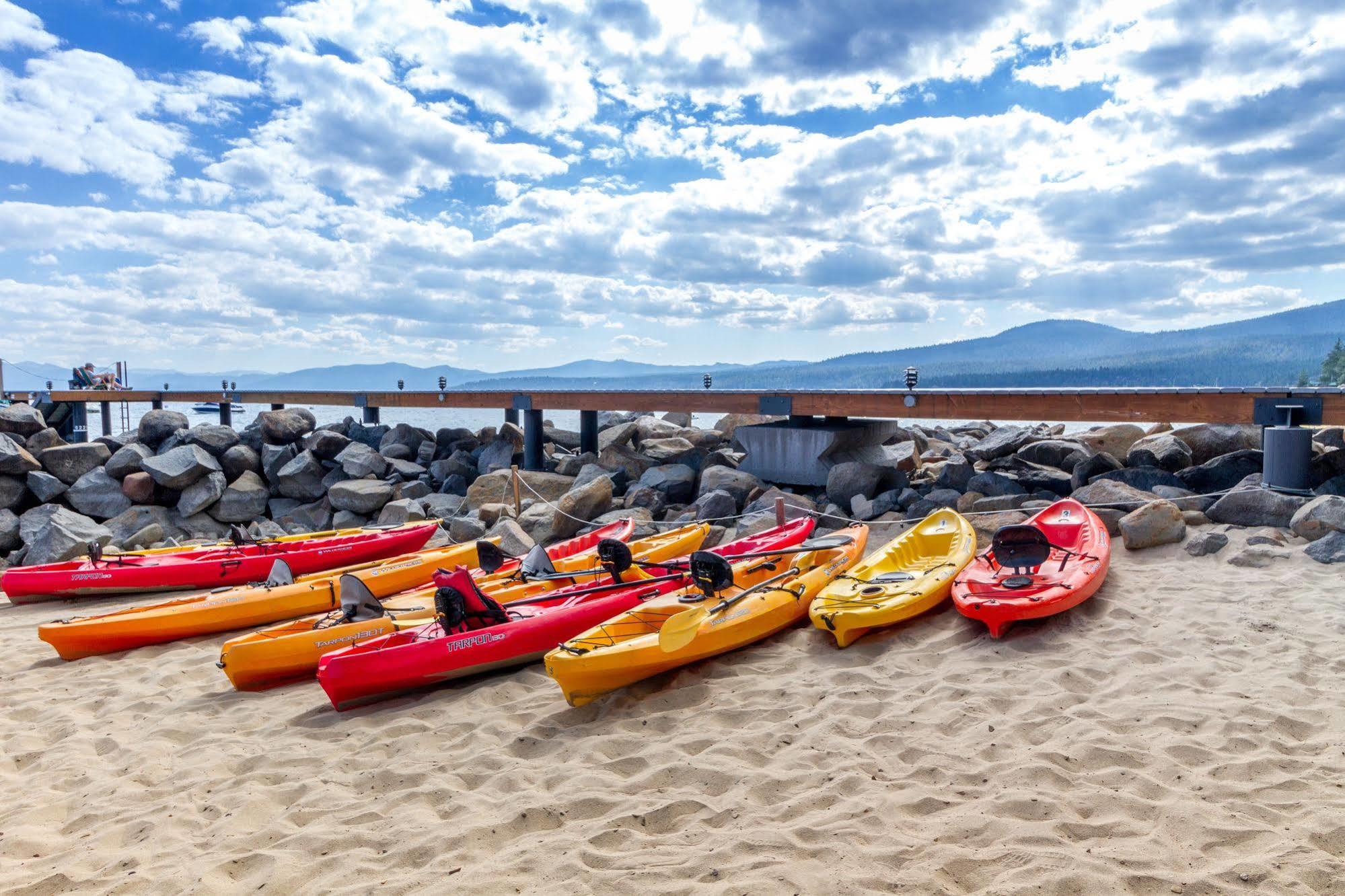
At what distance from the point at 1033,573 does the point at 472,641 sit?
13.5 feet

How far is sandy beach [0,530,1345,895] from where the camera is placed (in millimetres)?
3084

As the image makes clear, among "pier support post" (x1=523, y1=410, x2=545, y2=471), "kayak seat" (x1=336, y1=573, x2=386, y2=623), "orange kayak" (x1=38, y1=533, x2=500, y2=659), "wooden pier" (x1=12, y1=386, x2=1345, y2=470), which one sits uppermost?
"wooden pier" (x1=12, y1=386, x2=1345, y2=470)

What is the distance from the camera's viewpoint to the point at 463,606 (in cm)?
571

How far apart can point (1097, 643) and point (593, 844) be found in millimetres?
3485

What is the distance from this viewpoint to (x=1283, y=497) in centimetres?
721


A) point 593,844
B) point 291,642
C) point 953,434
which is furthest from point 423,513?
point 953,434

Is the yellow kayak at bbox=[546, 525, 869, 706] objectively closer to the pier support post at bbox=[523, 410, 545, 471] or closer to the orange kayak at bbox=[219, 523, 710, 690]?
the orange kayak at bbox=[219, 523, 710, 690]

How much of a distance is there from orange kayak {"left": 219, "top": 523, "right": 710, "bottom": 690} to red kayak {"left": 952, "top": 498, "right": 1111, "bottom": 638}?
8.89ft

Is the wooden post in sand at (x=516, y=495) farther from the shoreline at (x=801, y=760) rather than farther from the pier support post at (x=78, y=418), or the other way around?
the pier support post at (x=78, y=418)

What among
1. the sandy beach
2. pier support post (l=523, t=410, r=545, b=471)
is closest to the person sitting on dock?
pier support post (l=523, t=410, r=545, b=471)

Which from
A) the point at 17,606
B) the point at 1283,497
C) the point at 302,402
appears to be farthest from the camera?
the point at 302,402

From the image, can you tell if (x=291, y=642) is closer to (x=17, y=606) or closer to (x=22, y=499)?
(x=17, y=606)

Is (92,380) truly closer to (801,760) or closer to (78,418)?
(78,418)

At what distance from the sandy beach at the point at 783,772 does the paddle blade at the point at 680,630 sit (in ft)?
0.90
